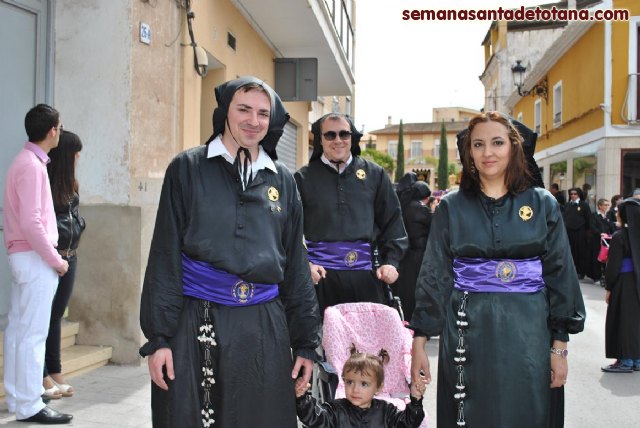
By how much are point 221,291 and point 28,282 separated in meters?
2.41

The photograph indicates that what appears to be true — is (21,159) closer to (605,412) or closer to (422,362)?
(422,362)

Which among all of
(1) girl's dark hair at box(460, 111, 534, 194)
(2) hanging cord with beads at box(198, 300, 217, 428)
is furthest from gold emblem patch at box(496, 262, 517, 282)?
(2) hanging cord with beads at box(198, 300, 217, 428)

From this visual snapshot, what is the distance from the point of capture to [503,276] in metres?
3.17

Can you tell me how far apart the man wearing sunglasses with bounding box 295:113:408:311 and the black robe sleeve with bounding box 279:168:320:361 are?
63.7 inches

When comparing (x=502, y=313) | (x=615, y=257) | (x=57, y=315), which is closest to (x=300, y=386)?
(x=502, y=313)

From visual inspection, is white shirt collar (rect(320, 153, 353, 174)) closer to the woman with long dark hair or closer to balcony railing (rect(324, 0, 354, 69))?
the woman with long dark hair

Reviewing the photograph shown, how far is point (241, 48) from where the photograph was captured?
10227 millimetres

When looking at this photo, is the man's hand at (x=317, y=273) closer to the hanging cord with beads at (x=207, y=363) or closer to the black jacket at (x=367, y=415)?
the black jacket at (x=367, y=415)

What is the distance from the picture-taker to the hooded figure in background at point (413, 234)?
898 cm

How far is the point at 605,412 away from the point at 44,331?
15.4 feet

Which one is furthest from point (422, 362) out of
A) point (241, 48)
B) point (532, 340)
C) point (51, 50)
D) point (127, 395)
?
point (241, 48)

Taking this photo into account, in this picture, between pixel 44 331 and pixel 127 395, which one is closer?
pixel 44 331

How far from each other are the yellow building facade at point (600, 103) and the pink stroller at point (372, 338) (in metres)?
15.4

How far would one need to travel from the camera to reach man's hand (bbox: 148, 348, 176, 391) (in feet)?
9.12
